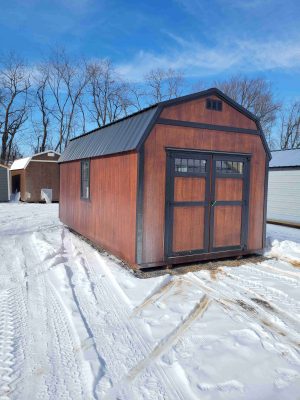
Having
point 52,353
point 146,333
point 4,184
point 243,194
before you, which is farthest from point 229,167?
point 4,184

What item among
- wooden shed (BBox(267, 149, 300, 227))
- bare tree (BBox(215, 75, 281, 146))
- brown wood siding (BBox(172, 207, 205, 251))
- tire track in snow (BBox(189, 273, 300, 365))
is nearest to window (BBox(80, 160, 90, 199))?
brown wood siding (BBox(172, 207, 205, 251))

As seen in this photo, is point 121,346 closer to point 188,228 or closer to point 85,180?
point 188,228

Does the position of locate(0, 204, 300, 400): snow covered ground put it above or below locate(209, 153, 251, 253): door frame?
below

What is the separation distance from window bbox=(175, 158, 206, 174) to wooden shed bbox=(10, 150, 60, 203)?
585 inches

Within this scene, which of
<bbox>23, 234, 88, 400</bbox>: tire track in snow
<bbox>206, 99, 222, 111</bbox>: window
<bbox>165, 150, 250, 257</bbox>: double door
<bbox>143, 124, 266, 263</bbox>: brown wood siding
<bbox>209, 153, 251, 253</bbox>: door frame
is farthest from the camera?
<bbox>209, 153, 251, 253</bbox>: door frame

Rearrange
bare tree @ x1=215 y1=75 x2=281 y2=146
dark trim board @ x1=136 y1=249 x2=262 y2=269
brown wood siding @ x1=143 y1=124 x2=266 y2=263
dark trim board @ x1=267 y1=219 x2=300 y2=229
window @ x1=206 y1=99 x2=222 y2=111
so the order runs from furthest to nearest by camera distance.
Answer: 1. bare tree @ x1=215 y1=75 x2=281 y2=146
2. dark trim board @ x1=267 y1=219 x2=300 y2=229
3. window @ x1=206 y1=99 x2=222 y2=111
4. dark trim board @ x1=136 y1=249 x2=262 y2=269
5. brown wood siding @ x1=143 y1=124 x2=266 y2=263

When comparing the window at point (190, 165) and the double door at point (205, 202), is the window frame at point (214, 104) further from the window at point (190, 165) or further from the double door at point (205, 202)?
the window at point (190, 165)

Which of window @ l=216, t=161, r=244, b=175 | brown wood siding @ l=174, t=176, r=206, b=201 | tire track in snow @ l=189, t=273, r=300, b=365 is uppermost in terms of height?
window @ l=216, t=161, r=244, b=175

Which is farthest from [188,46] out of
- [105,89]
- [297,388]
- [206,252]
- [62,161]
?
[297,388]

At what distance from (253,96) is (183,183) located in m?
28.6

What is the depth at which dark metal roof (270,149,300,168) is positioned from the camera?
12.7m

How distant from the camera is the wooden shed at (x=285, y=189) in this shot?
12.5 meters

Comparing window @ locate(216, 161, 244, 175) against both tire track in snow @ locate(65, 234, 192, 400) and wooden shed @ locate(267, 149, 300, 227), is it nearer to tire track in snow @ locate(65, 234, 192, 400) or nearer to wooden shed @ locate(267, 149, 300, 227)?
tire track in snow @ locate(65, 234, 192, 400)

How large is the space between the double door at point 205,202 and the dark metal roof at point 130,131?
619mm
